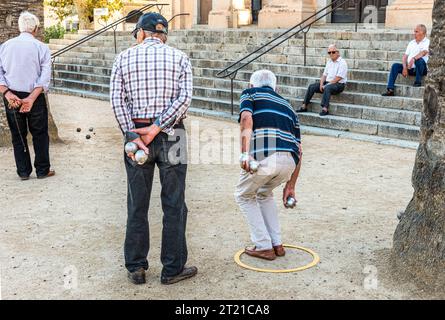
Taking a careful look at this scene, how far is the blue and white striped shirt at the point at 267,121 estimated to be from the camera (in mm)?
4691

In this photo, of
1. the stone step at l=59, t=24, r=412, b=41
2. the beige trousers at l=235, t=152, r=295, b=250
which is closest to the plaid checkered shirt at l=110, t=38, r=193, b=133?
the beige trousers at l=235, t=152, r=295, b=250

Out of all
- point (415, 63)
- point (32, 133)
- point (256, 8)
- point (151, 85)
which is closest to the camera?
point (151, 85)

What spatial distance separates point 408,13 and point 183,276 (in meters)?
11.8

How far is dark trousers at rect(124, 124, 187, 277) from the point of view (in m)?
4.30

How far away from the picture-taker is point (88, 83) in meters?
17.9

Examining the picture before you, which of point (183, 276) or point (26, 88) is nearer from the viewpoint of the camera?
point (183, 276)

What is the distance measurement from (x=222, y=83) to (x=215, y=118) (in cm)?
175

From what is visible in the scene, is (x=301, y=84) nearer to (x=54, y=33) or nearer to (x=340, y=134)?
(x=340, y=134)

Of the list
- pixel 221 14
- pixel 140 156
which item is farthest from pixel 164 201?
pixel 221 14

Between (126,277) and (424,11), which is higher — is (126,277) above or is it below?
below

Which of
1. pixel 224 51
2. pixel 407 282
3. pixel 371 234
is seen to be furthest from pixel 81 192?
pixel 224 51

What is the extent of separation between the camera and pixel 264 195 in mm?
4965

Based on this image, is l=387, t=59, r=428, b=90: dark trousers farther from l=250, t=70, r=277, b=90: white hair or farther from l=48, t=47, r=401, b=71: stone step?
l=250, t=70, r=277, b=90: white hair
